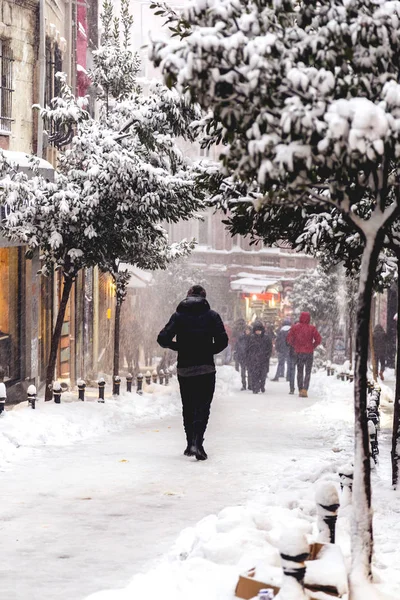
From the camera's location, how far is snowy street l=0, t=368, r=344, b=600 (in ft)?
19.5

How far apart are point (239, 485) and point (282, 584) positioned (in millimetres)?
4697

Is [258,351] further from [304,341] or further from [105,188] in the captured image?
Result: [105,188]

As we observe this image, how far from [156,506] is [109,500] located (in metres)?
0.45

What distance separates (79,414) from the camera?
45.9ft

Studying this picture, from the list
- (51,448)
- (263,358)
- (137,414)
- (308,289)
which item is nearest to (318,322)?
(308,289)

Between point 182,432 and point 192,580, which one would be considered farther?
point 182,432

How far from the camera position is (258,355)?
23.1m

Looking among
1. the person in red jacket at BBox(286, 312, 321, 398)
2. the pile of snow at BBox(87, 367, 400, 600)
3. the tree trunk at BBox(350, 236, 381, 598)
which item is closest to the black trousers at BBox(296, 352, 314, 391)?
the person in red jacket at BBox(286, 312, 321, 398)

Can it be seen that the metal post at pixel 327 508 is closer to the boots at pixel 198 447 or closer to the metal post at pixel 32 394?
the boots at pixel 198 447

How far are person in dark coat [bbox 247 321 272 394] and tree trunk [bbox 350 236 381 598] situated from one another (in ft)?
58.4

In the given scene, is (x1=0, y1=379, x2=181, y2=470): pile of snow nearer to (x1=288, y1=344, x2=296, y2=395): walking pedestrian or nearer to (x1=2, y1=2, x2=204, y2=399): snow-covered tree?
(x1=2, y1=2, x2=204, y2=399): snow-covered tree

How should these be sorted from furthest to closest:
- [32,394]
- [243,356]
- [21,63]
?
[243,356] < [21,63] < [32,394]

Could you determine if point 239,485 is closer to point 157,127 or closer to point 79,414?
point 79,414

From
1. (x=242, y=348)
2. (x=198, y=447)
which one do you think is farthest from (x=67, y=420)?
(x=242, y=348)
